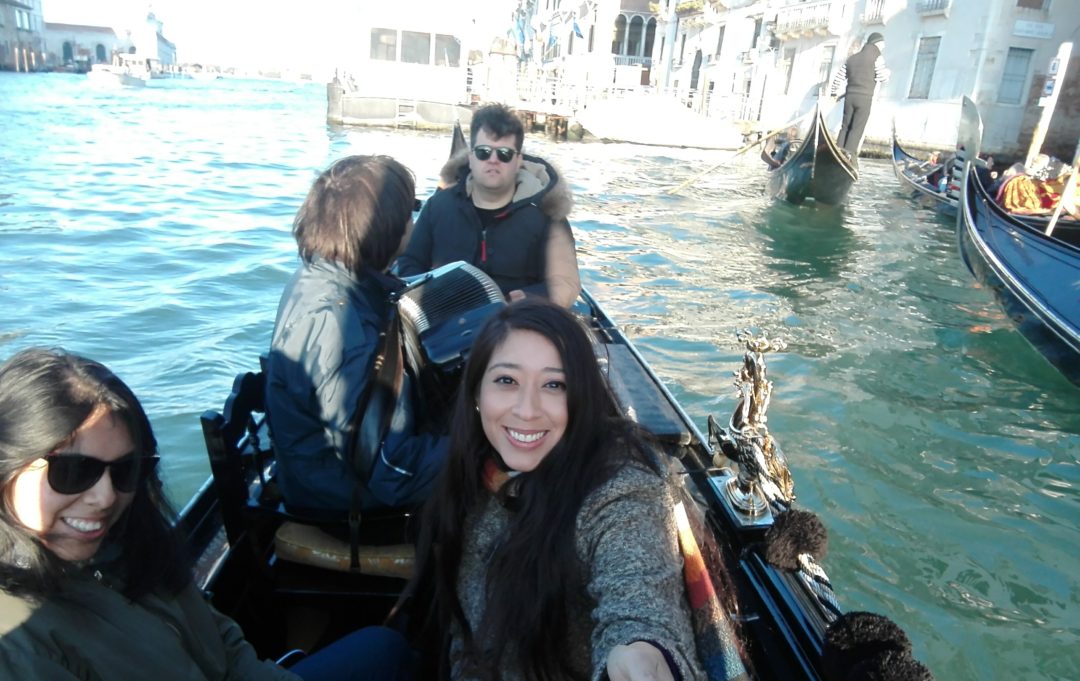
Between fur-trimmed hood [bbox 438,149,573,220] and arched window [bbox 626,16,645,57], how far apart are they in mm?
30807

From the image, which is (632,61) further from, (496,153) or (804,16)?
(496,153)

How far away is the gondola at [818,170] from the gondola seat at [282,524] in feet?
31.7

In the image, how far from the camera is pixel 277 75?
109 meters

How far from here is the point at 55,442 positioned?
0.93 metres

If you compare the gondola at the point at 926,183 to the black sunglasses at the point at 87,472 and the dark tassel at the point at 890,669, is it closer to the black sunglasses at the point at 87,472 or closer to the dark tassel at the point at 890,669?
the dark tassel at the point at 890,669

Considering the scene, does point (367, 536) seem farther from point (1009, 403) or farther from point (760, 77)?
point (760, 77)

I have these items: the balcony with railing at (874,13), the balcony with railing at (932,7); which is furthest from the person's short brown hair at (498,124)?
the balcony with railing at (874,13)

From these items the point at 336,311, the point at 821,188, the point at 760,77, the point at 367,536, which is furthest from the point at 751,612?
the point at 760,77

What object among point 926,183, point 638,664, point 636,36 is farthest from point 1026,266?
point 636,36

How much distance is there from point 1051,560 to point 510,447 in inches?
112

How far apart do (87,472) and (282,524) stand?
0.82 metres

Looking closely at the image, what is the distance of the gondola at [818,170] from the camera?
10.3 meters

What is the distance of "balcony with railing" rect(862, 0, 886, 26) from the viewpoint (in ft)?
58.0

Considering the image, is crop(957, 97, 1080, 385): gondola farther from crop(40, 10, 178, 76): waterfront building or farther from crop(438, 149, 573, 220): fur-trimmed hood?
crop(40, 10, 178, 76): waterfront building
